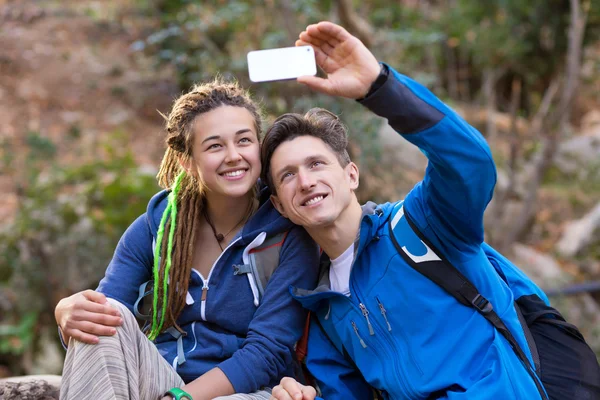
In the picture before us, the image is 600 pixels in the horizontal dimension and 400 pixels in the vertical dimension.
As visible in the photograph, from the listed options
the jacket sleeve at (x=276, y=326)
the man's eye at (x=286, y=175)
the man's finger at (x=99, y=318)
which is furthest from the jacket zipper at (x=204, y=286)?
the man's finger at (x=99, y=318)

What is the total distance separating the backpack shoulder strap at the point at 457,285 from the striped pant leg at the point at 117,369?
100 cm

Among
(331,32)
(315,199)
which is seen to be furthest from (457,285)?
(331,32)

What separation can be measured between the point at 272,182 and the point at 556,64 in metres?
6.65

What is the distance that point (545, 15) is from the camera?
759 cm

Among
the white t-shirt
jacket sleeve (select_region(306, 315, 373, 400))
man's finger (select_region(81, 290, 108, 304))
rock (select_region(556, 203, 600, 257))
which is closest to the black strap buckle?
the white t-shirt

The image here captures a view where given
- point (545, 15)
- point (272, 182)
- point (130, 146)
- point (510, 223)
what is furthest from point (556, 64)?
point (272, 182)

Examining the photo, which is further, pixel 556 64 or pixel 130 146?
pixel 556 64

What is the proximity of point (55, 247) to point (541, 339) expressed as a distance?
391 centimetres

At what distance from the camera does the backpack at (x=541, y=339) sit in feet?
6.94

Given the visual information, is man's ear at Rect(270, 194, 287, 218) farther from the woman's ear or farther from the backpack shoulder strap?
the backpack shoulder strap

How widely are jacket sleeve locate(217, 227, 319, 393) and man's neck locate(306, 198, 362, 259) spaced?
12 cm

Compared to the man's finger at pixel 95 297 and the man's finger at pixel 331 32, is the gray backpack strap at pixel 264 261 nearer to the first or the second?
the man's finger at pixel 95 297

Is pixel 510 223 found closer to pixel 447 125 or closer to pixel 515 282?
pixel 515 282

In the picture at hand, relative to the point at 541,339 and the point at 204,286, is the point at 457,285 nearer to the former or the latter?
the point at 541,339
